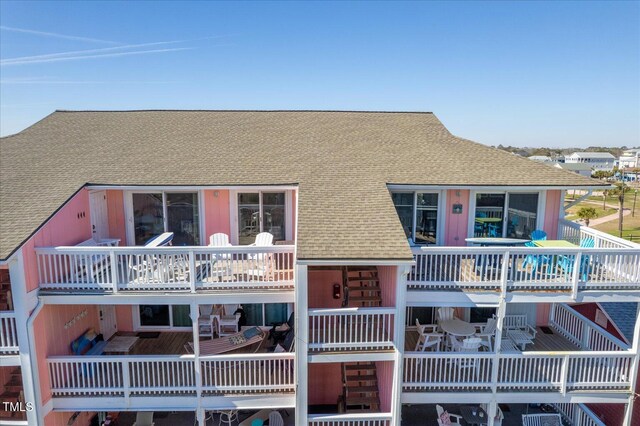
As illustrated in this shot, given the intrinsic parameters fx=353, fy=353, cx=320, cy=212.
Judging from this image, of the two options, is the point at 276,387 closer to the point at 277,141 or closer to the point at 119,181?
the point at 119,181

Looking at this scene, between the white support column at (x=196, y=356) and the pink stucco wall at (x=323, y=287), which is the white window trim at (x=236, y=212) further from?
the white support column at (x=196, y=356)

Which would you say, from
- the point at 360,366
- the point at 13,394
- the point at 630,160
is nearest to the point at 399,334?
the point at 360,366

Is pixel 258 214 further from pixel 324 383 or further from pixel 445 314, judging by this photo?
pixel 445 314

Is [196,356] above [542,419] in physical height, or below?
above

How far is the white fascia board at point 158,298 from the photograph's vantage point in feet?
28.8

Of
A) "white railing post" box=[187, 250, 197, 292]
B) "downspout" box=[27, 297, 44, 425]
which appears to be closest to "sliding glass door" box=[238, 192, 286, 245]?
"white railing post" box=[187, 250, 197, 292]

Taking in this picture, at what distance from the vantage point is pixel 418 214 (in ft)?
→ 37.2

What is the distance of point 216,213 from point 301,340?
16.8 feet

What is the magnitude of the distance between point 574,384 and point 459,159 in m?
7.11

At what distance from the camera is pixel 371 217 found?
29.6 ft

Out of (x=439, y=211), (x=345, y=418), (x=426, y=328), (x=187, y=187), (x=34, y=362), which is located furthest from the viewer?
(x=439, y=211)

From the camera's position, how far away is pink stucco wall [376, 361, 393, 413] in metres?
9.09

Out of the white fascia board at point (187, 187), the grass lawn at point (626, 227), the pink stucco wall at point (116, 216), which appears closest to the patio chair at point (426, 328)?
the white fascia board at point (187, 187)

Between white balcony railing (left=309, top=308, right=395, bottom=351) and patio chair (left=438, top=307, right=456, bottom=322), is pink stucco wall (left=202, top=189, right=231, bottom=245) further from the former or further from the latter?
patio chair (left=438, top=307, right=456, bottom=322)
